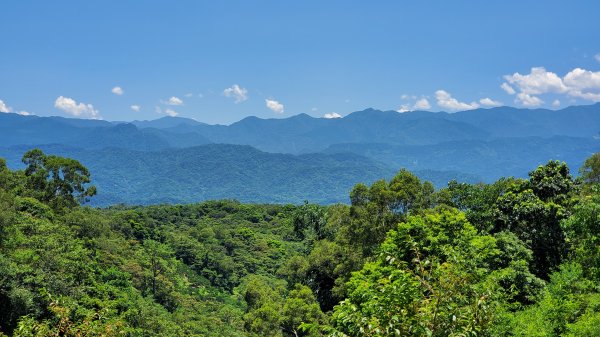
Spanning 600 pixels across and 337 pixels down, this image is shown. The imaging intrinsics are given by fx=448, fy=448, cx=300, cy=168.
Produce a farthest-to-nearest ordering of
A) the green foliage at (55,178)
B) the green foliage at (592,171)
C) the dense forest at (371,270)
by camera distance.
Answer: the green foliage at (55,178) < the green foliage at (592,171) < the dense forest at (371,270)

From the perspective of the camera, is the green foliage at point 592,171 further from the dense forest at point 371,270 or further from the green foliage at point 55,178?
the green foliage at point 55,178

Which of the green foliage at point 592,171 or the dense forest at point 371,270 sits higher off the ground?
the green foliage at point 592,171

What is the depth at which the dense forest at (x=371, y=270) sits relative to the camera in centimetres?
529

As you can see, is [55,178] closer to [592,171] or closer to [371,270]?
[371,270]

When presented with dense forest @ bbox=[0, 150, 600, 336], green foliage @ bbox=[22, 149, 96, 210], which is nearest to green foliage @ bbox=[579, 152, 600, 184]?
dense forest @ bbox=[0, 150, 600, 336]

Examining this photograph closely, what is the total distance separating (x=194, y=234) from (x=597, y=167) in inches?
1968

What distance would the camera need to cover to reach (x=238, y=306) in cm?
4450

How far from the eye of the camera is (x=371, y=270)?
13609 millimetres

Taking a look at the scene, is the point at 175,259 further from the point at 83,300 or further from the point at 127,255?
the point at 83,300

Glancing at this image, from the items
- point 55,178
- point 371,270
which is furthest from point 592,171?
point 55,178

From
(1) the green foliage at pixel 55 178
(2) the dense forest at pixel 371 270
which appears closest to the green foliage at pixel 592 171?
(2) the dense forest at pixel 371 270

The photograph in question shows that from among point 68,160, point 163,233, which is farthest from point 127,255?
point 163,233

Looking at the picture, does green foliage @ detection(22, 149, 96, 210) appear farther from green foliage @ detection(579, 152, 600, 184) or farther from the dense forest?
green foliage @ detection(579, 152, 600, 184)

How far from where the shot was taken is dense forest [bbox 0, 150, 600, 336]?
5.29 m
